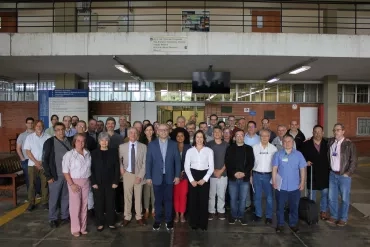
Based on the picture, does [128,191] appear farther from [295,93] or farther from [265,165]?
[295,93]

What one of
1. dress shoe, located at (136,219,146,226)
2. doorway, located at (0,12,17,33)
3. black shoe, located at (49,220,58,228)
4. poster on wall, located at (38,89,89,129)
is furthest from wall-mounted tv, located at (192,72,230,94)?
doorway, located at (0,12,17,33)

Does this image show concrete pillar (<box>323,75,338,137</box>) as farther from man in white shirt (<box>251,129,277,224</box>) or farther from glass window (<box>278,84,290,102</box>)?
man in white shirt (<box>251,129,277,224</box>)

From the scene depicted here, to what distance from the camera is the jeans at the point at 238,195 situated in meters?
5.23

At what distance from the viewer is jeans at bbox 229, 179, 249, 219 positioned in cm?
523

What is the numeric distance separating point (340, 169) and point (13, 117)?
13648 mm

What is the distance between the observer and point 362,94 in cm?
1379

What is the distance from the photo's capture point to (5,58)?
845 centimetres

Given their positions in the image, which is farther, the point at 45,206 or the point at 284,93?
the point at 284,93

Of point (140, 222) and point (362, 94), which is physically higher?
point (362, 94)

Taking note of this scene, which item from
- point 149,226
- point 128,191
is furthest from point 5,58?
point 149,226

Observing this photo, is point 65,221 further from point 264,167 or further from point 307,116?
point 307,116

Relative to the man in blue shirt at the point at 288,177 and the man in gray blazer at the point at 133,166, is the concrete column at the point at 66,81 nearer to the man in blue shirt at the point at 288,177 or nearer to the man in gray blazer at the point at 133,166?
the man in gray blazer at the point at 133,166

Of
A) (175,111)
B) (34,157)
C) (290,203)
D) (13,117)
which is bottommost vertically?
(290,203)

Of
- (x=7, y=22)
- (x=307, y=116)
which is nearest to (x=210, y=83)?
(x=307, y=116)
